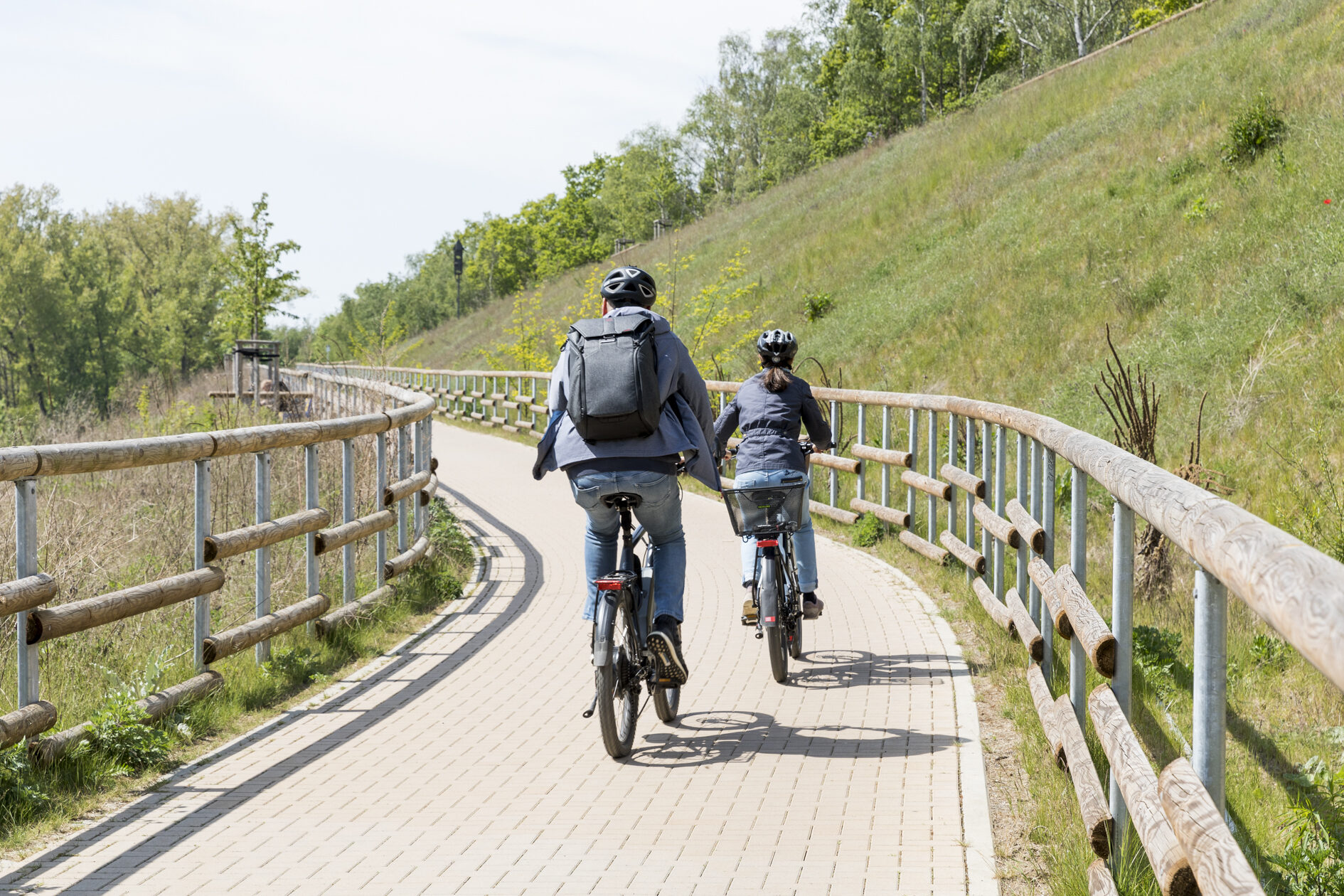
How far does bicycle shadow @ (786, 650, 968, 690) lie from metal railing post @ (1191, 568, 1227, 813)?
4.09 meters

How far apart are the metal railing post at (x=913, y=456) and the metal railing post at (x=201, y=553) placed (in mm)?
6281

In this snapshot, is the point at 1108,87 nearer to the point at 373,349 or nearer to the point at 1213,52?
the point at 1213,52

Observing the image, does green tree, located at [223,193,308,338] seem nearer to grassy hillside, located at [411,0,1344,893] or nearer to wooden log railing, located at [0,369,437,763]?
grassy hillside, located at [411,0,1344,893]

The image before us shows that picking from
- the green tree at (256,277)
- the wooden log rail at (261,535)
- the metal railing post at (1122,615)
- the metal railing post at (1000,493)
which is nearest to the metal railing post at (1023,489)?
the metal railing post at (1000,493)

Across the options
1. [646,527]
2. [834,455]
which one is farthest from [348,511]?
[834,455]

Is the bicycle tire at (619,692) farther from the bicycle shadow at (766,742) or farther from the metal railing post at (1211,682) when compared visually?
the metal railing post at (1211,682)

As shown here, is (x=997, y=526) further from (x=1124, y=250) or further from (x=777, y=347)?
(x=1124, y=250)

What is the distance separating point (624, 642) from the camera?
5551 mm

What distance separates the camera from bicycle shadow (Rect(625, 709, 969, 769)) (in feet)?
18.0

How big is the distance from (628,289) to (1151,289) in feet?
42.5

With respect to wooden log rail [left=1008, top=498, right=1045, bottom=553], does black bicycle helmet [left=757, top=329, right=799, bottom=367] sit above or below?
above

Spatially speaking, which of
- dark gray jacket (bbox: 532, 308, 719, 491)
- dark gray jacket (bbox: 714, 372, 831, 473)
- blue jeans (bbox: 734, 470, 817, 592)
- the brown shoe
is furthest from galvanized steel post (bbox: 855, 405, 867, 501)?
dark gray jacket (bbox: 532, 308, 719, 491)

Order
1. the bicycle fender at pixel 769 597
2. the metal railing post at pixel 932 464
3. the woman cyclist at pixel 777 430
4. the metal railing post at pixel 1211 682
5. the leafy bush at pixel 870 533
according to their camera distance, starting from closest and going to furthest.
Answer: the metal railing post at pixel 1211 682 < the bicycle fender at pixel 769 597 < the woman cyclist at pixel 777 430 < the metal railing post at pixel 932 464 < the leafy bush at pixel 870 533

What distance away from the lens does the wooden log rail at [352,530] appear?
7312mm
